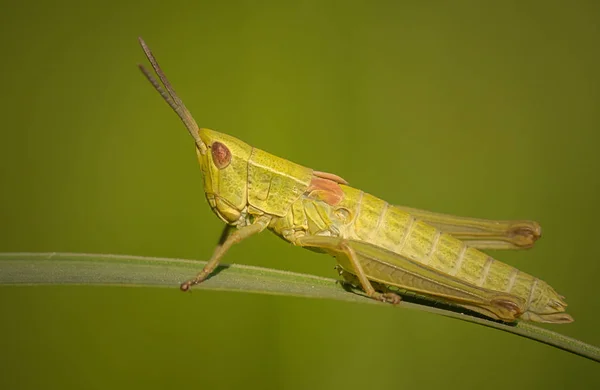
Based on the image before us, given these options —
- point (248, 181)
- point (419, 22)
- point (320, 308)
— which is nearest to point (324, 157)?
point (248, 181)

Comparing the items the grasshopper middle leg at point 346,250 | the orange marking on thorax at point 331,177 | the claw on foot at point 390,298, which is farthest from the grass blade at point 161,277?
the orange marking on thorax at point 331,177

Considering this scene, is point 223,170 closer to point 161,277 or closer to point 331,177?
point 331,177

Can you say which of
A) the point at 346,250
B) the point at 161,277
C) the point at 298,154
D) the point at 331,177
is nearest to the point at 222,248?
the point at 161,277

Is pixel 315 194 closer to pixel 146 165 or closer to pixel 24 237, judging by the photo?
pixel 146 165

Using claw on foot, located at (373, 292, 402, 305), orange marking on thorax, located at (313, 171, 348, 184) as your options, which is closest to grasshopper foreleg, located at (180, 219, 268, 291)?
orange marking on thorax, located at (313, 171, 348, 184)

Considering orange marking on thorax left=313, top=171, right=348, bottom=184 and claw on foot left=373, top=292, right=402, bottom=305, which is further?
orange marking on thorax left=313, top=171, right=348, bottom=184

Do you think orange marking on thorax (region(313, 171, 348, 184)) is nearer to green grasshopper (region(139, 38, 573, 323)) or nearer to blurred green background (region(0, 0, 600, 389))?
green grasshopper (region(139, 38, 573, 323))

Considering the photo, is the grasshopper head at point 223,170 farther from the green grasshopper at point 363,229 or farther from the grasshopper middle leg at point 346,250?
the grasshopper middle leg at point 346,250
